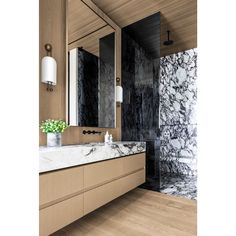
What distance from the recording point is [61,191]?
146 cm

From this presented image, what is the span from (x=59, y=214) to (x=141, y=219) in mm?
911

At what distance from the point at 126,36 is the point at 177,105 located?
1876 mm

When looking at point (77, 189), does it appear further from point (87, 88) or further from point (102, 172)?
point (87, 88)

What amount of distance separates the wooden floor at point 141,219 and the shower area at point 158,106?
469mm

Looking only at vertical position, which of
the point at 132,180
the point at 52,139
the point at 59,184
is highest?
the point at 52,139

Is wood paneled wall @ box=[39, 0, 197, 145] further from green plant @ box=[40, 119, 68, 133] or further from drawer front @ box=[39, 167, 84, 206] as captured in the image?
drawer front @ box=[39, 167, 84, 206]

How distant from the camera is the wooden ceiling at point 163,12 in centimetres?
254

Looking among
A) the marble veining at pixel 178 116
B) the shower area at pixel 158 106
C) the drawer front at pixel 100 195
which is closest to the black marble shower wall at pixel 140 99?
the shower area at pixel 158 106

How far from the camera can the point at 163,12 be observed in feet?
8.98

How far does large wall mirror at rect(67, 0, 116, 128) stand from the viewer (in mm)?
2152

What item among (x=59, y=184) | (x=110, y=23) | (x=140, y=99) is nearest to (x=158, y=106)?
(x=140, y=99)
